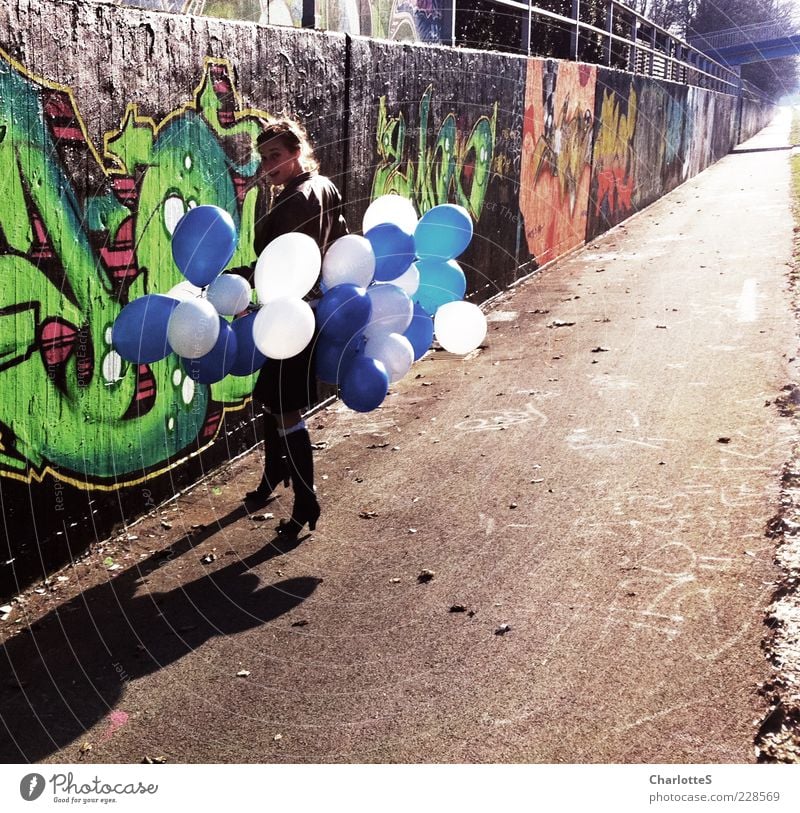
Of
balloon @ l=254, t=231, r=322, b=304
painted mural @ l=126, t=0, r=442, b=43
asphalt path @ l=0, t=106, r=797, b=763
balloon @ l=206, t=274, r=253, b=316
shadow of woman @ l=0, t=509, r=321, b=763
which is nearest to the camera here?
asphalt path @ l=0, t=106, r=797, b=763

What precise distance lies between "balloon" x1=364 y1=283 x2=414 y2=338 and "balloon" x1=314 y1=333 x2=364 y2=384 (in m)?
0.10

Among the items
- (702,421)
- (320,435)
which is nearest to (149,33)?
(320,435)

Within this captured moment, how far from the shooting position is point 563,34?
51.0ft

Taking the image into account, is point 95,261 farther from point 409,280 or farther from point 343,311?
point 409,280

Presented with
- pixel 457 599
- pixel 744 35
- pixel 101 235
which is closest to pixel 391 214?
pixel 101 235

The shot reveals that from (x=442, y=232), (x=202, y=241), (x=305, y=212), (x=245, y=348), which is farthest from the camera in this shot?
(x=442, y=232)

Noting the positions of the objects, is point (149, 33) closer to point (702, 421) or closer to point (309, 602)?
point (309, 602)

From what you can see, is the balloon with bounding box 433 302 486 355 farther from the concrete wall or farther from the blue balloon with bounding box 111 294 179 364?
the blue balloon with bounding box 111 294 179 364

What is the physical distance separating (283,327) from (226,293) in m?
0.37

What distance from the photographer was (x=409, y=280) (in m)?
5.27

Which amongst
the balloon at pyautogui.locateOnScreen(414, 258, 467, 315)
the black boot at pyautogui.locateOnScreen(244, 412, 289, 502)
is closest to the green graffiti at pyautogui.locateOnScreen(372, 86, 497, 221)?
the balloon at pyautogui.locateOnScreen(414, 258, 467, 315)

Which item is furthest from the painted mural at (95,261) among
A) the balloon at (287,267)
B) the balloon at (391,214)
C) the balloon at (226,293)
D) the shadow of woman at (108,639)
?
the balloon at (391,214)

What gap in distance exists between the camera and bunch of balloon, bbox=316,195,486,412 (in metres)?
4.68

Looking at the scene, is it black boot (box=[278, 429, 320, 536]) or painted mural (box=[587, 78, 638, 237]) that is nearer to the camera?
black boot (box=[278, 429, 320, 536])
